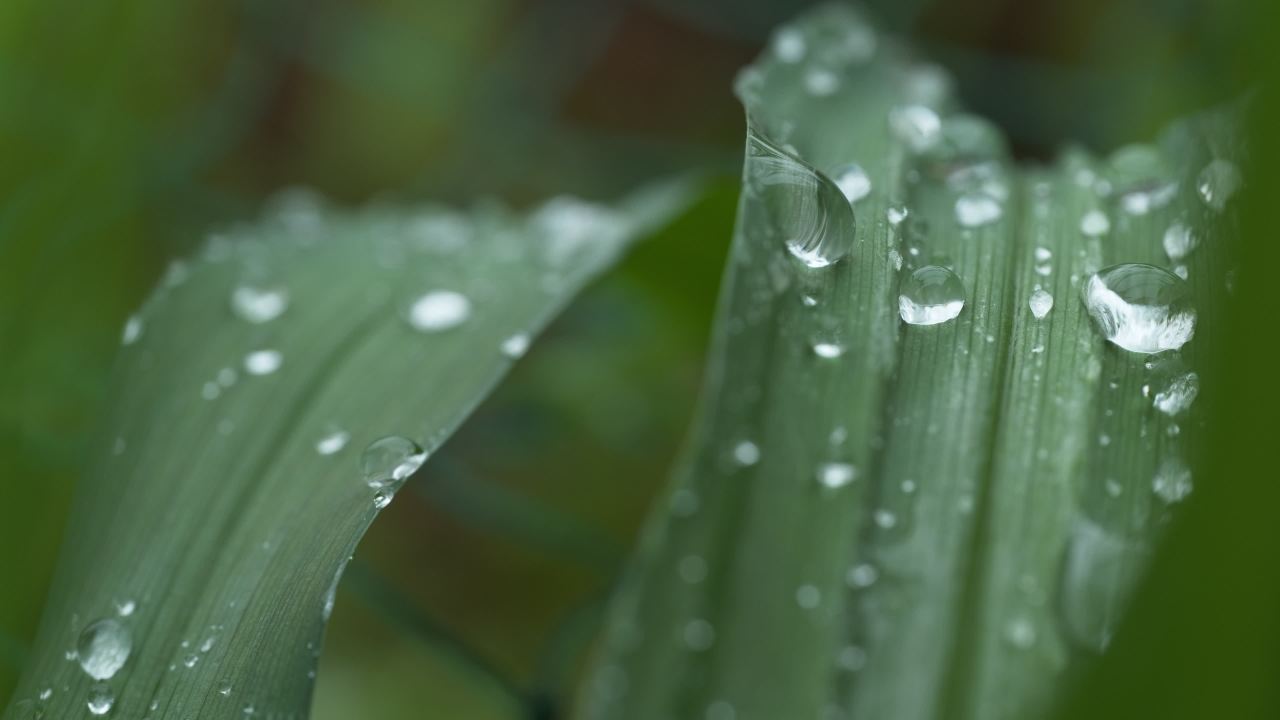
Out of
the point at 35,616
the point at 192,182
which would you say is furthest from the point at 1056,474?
the point at 192,182

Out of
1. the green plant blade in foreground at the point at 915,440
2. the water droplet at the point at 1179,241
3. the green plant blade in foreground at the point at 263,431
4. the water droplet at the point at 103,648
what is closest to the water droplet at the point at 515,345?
the green plant blade in foreground at the point at 263,431

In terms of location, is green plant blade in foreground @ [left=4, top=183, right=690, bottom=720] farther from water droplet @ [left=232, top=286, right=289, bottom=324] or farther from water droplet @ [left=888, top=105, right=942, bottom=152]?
water droplet @ [left=888, top=105, right=942, bottom=152]

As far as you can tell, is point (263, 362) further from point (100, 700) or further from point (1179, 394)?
point (1179, 394)

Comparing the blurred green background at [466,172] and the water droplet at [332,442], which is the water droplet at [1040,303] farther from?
the water droplet at [332,442]

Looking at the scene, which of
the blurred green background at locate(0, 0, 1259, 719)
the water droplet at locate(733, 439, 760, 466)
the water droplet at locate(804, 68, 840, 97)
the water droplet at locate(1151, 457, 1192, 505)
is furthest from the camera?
the blurred green background at locate(0, 0, 1259, 719)

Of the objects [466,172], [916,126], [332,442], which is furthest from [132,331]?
[466,172]

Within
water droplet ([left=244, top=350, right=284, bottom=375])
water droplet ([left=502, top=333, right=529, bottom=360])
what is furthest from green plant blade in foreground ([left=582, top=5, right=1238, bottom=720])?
water droplet ([left=244, top=350, right=284, bottom=375])
